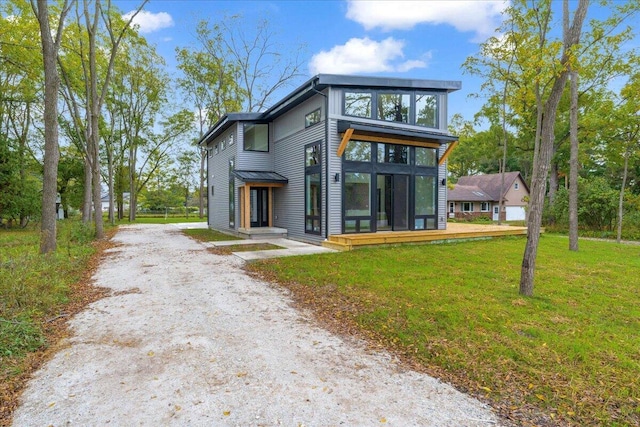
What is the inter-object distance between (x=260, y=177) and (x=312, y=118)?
3073 millimetres

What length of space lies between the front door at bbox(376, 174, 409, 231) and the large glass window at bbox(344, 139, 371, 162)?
0.85 m

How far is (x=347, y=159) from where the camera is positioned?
10.5m

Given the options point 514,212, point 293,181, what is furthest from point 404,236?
point 514,212

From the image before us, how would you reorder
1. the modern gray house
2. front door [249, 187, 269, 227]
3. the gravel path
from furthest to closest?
1. front door [249, 187, 269, 227]
2. the modern gray house
3. the gravel path

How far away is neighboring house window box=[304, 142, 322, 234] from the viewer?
1077 centimetres

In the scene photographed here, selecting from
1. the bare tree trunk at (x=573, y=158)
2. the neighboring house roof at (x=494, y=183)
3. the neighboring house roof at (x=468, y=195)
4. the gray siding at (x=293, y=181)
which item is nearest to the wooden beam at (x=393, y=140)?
the gray siding at (x=293, y=181)

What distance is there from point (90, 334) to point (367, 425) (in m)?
3.31

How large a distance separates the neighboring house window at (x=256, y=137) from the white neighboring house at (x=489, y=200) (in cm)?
2098

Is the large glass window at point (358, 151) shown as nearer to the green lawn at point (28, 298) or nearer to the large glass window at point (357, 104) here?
the large glass window at point (357, 104)

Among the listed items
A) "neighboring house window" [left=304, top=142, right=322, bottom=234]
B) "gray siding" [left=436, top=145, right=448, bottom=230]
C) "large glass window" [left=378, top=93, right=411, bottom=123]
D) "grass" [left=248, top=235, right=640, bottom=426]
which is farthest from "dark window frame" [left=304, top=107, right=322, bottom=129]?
"grass" [left=248, top=235, right=640, bottom=426]

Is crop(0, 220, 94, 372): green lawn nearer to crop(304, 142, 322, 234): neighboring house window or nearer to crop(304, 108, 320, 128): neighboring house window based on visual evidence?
crop(304, 142, 322, 234): neighboring house window

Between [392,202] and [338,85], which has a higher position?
[338,85]

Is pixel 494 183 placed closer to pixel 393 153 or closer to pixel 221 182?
pixel 393 153

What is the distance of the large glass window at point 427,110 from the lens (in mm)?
11797
